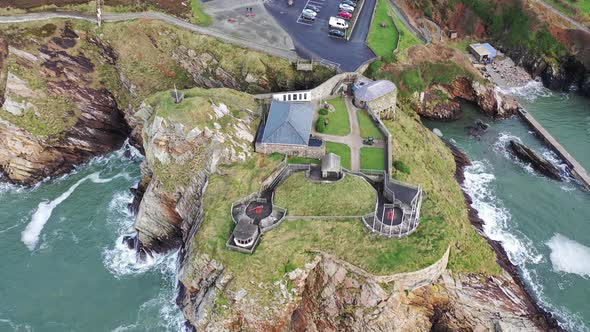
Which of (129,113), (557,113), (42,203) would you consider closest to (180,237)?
(42,203)

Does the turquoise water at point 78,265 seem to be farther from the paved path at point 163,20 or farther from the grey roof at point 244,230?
the paved path at point 163,20

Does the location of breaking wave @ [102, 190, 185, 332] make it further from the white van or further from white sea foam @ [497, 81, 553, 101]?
white sea foam @ [497, 81, 553, 101]

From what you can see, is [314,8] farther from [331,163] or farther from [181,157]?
[181,157]

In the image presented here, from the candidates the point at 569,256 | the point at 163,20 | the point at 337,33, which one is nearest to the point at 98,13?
the point at 163,20

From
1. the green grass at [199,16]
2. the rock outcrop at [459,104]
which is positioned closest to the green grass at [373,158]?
the rock outcrop at [459,104]

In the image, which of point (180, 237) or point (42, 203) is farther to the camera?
point (42, 203)

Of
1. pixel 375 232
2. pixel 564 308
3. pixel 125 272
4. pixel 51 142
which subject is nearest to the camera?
pixel 375 232

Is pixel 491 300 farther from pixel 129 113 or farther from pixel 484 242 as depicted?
pixel 129 113
